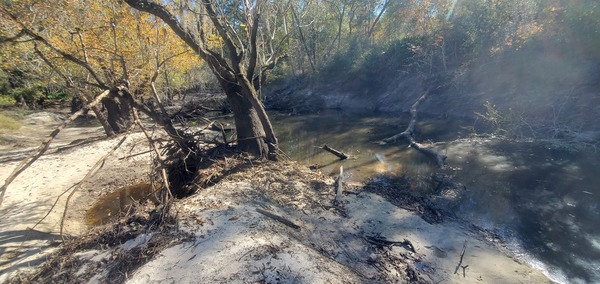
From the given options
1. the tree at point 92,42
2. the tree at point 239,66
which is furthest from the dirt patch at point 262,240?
the tree at point 92,42

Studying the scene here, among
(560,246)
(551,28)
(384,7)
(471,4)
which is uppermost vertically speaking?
(384,7)

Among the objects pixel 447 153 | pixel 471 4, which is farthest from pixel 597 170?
pixel 471 4

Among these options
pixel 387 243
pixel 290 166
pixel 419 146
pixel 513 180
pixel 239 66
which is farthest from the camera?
pixel 419 146

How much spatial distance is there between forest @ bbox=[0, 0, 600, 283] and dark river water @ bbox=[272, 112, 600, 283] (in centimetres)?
6

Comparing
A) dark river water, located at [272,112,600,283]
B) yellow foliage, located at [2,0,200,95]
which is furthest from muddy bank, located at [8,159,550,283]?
yellow foliage, located at [2,0,200,95]

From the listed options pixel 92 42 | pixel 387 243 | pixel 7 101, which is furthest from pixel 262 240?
pixel 7 101

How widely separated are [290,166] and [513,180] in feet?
22.5

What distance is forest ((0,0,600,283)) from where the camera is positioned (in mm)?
4953

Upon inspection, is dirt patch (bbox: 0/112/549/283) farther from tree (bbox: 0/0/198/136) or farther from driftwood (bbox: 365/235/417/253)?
tree (bbox: 0/0/198/136)

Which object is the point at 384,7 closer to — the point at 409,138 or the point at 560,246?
the point at 409,138

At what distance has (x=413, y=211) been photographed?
7.18 metres

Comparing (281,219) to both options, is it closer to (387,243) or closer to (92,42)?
(387,243)

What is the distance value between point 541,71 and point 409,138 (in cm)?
928

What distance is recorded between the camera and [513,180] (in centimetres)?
919
